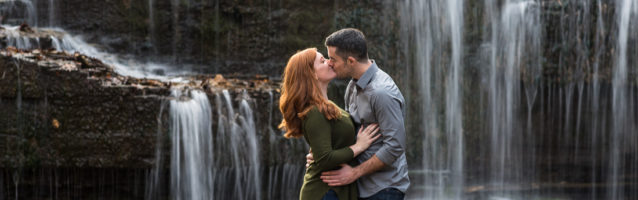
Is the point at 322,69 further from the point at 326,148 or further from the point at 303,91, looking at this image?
the point at 326,148

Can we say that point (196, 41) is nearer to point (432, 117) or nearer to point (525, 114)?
point (432, 117)

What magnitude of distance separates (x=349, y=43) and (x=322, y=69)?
0.21m

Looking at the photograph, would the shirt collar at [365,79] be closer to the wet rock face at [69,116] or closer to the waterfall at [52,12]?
the wet rock face at [69,116]

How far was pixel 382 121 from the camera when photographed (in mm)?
3271

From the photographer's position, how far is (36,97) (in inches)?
244

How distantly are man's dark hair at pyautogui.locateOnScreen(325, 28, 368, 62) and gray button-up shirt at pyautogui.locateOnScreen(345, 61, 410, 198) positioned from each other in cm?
13

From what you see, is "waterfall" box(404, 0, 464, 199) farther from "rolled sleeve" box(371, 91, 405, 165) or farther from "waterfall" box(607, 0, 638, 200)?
"rolled sleeve" box(371, 91, 405, 165)

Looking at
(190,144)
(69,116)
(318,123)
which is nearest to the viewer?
(318,123)

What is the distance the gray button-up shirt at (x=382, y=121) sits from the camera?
3.25m

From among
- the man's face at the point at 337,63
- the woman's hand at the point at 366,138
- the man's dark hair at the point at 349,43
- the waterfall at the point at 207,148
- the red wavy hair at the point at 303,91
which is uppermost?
the man's dark hair at the point at 349,43

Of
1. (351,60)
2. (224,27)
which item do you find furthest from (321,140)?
(224,27)

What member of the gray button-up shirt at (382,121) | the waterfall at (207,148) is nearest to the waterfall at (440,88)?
the waterfall at (207,148)

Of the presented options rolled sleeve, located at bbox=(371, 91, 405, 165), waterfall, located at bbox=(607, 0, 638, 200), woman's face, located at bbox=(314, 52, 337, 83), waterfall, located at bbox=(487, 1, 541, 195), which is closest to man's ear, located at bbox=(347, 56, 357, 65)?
woman's face, located at bbox=(314, 52, 337, 83)

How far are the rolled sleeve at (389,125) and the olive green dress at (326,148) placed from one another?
0.20 meters
